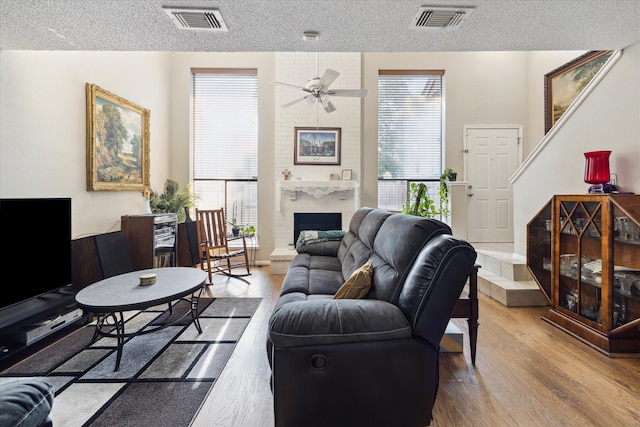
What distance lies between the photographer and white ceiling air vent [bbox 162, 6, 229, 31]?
2020mm

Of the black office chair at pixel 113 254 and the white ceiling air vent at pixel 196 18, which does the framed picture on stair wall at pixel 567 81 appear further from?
the black office chair at pixel 113 254

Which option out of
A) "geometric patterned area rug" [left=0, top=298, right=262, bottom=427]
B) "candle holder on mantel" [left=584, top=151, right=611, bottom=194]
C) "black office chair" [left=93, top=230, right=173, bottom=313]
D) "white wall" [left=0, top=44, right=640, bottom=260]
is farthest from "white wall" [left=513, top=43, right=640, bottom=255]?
"black office chair" [left=93, top=230, right=173, bottom=313]

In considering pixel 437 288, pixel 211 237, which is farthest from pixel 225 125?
pixel 437 288

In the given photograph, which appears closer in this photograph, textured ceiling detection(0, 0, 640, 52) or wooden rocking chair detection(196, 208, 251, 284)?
textured ceiling detection(0, 0, 640, 52)

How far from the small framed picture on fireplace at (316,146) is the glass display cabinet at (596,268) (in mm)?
3224

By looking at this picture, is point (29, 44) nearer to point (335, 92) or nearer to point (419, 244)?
point (335, 92)

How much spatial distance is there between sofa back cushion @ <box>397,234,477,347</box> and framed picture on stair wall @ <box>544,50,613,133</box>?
4622 millimetres

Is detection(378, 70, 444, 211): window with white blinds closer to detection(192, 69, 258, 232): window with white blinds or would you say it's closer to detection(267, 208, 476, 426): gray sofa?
detection(192, 69, 258, 232): window with white blinds

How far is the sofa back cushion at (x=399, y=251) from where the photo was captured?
150 centimetres

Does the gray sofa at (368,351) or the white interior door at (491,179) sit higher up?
the white interior door at (491,179)

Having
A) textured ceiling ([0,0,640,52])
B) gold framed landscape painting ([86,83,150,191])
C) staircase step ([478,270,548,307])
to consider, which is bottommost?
staircase step ([478,270,548,307])

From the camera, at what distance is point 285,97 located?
517 cm

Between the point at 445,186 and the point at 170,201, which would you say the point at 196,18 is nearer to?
the point at 170,201

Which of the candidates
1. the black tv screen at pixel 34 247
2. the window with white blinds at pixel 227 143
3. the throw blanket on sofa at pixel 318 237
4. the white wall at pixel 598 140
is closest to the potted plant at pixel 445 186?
the white wall at pixel 598 140
